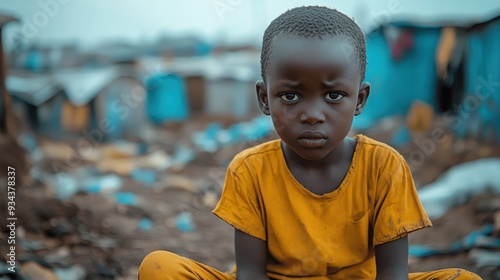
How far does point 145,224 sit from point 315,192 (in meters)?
2.14

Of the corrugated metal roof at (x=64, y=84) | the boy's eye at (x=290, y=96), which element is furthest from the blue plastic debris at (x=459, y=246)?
the corrugated metal roof at (x=64, y=84)

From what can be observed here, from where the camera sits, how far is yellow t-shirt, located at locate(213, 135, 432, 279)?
76.3 inches

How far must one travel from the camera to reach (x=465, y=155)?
4.48 metres

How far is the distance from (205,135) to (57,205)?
197 cm

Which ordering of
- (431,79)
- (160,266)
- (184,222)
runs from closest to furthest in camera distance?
(160,266), (184,222), (431,79)

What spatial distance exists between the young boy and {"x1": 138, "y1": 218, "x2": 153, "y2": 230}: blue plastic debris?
185 centimetres

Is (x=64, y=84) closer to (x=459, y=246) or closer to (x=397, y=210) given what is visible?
(x=459, y=246)

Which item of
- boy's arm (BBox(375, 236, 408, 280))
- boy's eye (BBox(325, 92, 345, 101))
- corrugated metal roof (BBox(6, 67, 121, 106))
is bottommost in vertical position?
boy's arm (BBox(375, 236, 408, 280))

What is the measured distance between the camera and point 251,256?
1991 mm

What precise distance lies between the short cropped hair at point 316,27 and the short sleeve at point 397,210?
0.34 meters

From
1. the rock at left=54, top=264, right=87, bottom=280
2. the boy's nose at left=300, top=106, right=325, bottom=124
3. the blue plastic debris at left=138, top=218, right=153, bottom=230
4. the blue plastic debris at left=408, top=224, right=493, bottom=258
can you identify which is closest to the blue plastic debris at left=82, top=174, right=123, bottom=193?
the blue plastic debris at left=138, top=218, right=153, bottom=230

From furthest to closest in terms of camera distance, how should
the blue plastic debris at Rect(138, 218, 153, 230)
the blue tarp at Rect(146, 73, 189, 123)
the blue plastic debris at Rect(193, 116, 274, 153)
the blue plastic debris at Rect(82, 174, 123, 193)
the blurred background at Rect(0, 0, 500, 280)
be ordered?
the blue tarp at Rect(146, 73, 189, 123) < the blue plastic debris at Rect(193, 116, 274, 153) < the blue plastic debris at Rect(82, 174, 123, 193) < the blurred background at Rect(0, 0, 500, 280) < the blue plastic debris at Rect(138, 218, 153, 230)

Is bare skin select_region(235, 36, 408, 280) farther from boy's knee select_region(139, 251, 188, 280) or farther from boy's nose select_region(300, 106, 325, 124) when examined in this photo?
boy's knee select_region(139, 251, 188, 280)

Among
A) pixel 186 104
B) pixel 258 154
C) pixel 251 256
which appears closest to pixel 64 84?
pixel 186 104
